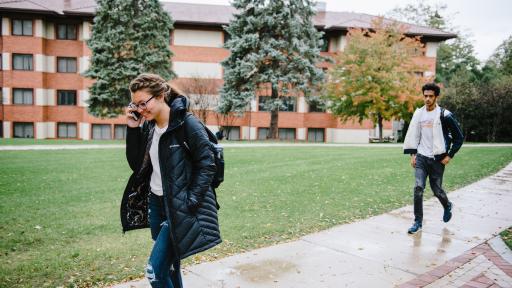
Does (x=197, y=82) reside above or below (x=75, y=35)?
below

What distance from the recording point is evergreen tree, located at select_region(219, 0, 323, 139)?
91.4 feet

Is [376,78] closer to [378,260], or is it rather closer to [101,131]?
[101,131]

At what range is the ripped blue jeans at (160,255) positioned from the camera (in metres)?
3.00

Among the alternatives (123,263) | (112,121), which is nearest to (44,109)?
(112,121)

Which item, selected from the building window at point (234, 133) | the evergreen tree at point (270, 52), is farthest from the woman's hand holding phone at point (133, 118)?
the building window at point (234, 133)

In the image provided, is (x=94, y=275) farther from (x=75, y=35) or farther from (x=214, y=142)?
(x=75, y=35)

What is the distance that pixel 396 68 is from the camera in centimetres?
2852

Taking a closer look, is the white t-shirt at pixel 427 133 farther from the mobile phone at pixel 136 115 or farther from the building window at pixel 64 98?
the building window at pixel 64 98

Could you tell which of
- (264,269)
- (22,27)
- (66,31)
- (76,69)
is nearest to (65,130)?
(76,69)

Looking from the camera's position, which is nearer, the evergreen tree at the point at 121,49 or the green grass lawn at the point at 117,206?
the green grass lawn at the point at 117,206

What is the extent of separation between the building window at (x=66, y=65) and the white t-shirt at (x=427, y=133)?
36.7 m

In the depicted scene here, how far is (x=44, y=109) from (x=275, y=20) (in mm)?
22531

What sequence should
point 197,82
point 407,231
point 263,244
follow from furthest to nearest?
point 197,82 < point 407,231 < point 263,244

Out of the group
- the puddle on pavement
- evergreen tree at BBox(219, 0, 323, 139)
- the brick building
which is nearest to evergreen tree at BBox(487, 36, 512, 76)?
the brick building
